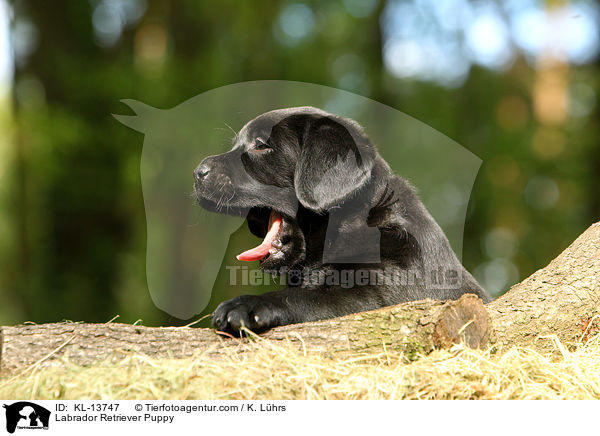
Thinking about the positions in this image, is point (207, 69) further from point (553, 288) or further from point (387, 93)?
point (553, 288)

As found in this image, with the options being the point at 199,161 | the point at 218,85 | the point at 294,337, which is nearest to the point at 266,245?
→ the point at 294,337

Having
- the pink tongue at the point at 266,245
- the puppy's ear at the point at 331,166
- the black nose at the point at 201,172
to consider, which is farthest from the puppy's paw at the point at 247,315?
the black nose at the point at 201,172

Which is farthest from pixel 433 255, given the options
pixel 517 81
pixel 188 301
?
pixel 517 81

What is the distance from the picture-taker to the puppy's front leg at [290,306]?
2824mm

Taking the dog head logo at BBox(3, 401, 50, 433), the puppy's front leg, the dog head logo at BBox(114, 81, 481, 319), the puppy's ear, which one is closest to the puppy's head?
the puppy's ear

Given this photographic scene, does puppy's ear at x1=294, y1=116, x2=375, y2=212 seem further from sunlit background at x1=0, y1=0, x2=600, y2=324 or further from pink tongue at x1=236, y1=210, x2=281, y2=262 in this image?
sunlit background at x1=0, y1=0, x2=600, y2=324

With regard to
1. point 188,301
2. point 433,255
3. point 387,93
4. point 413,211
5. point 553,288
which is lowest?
point 188,301

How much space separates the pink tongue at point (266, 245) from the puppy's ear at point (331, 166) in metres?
0.33

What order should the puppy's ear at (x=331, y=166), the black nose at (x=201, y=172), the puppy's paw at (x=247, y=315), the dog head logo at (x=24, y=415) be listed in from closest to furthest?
1. the dog head logo at (x=24, y=415)
2. the puppy's paw at (x=247, y=315)
3. the puppy's ear at (x=331, y=166)
4. the black nose at (x=201, y=172)

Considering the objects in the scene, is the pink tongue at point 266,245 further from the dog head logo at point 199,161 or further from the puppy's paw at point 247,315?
the dog head logo at point 199,161

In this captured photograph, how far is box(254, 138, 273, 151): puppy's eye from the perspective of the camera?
379 cm

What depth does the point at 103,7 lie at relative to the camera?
35.6ft

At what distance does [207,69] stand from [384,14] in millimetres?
4232

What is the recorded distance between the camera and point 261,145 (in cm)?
382
